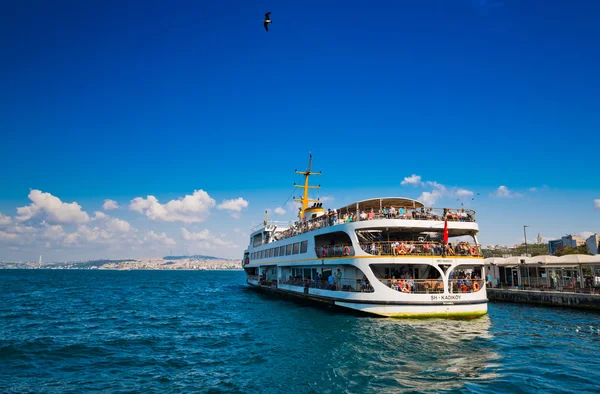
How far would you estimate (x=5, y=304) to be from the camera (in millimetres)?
33562

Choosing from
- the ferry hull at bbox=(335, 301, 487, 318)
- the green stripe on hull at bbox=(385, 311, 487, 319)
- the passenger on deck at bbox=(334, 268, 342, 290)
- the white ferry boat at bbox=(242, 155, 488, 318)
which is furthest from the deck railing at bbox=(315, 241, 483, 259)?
the green stripe on hull at bbox=(385, 311, 487, 319)

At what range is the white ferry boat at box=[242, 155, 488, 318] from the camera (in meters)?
22.0

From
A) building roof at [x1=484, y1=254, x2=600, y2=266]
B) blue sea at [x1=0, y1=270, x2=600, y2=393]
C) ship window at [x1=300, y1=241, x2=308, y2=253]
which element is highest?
ship window at [x1=300, y1=241, x2=308, y2=253]

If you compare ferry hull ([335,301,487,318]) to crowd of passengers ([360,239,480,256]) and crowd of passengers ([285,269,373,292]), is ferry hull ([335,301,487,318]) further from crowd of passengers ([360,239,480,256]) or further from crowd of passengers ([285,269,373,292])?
crowd of passengers ([360,239,480,256])

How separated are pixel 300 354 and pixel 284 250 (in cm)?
2199

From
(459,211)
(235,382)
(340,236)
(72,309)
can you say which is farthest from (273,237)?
(235,382)

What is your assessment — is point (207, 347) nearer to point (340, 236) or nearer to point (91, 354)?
point (91, 354)

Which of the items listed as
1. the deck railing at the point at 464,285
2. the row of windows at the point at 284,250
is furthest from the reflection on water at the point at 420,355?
the row of windows at the point at 284,250

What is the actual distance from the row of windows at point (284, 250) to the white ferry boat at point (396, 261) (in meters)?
1.00

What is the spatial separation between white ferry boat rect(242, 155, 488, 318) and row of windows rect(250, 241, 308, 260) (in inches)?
39.5

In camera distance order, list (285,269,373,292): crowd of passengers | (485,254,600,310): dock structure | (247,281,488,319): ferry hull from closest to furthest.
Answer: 1. (247,281,488,319): ferry hull
2. (285,269,373,292): crowd of passengers
3. (485,254,600,310): dock structure

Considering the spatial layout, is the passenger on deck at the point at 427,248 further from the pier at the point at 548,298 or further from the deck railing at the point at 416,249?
the pier at the point at 548,298

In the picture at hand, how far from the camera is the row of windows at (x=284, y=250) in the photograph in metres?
32.4

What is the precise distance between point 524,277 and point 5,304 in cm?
4807
